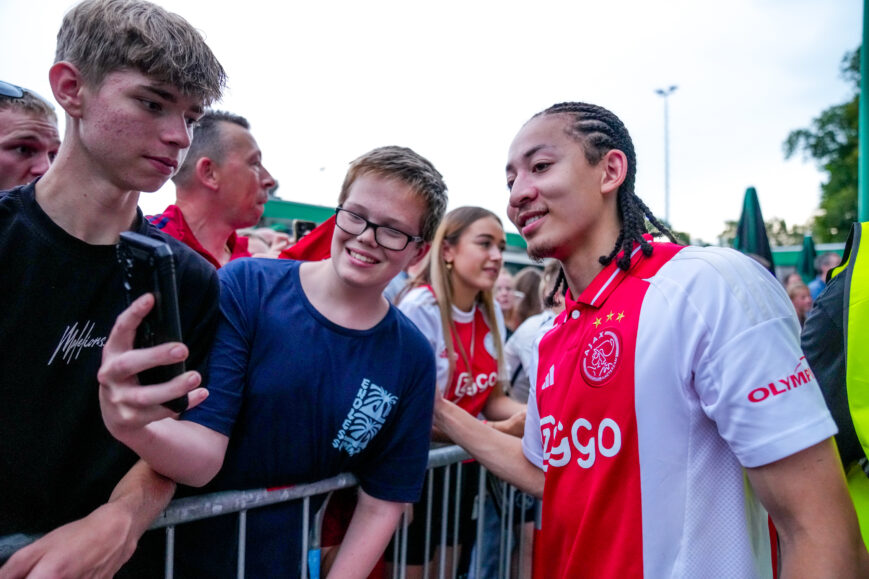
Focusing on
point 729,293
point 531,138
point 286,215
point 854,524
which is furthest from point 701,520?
point 286,215

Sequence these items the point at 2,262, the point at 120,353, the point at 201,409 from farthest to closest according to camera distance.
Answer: the point at 201,409 < the point at 2,262 < the point at 120,353

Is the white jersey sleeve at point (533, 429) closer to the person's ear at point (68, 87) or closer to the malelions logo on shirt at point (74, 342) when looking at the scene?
the malelions logo on shirt at point (74, 342)

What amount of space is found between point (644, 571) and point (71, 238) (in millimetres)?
1669

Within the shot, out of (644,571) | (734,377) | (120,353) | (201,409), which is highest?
(120,353)

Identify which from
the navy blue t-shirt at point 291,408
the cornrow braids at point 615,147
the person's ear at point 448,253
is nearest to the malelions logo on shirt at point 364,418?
the navy blue t-shirt at point 291,408

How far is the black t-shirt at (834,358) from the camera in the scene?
1.68m

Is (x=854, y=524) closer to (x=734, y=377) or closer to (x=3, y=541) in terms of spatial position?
(x=734, y=377)

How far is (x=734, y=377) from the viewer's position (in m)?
1.40

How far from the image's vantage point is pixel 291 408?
5.88 ft

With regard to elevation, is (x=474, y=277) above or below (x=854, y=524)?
above

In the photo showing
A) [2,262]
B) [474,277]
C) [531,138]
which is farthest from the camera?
[474,277]

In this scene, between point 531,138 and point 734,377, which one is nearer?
point 734,377

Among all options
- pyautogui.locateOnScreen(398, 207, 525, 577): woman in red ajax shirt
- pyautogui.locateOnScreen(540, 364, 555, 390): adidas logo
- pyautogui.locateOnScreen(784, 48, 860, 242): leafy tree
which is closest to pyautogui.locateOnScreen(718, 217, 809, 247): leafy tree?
pyautogui.locateOnScreen(784, 48, 860, 242): leafy tree

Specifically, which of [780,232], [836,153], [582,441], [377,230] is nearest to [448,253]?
[377,230]
